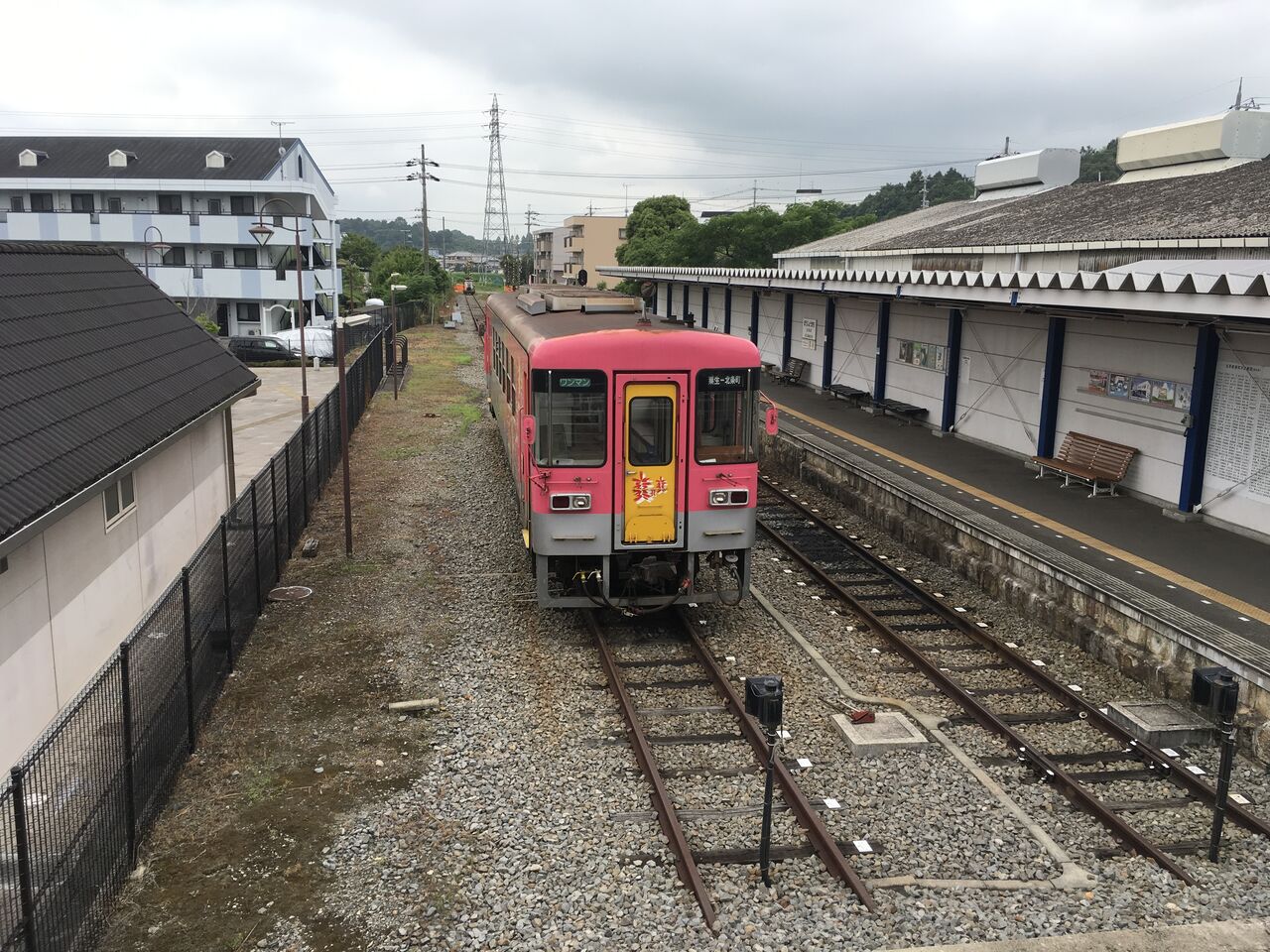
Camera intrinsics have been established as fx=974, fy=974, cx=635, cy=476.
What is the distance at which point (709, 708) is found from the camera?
26.2ft

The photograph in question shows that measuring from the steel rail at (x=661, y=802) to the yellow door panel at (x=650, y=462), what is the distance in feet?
4.03

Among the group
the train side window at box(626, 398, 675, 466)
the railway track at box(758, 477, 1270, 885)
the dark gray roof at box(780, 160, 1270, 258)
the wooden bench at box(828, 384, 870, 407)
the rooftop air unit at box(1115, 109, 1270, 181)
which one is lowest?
the railway track at box(758, 477, 1270, 885)

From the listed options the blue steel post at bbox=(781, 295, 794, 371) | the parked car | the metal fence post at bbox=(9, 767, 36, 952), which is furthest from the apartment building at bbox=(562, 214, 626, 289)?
the metal fence post at bbox=(9, 767, 36, 952)

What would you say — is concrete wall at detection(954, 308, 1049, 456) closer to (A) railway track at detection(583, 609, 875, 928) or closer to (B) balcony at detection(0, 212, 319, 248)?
(A) railway track at detection(583, 609, 875, 928)

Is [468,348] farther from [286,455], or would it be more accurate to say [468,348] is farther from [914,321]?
[286,455]

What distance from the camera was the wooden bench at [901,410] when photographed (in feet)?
62.4

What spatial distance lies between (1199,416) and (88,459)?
1162cm

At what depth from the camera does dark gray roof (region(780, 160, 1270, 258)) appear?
572 inches

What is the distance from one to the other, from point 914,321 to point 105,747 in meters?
16.6

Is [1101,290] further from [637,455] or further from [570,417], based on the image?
[570,417]

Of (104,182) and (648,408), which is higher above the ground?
(104,182)

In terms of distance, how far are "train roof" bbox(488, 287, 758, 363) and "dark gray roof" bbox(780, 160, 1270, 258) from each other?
8.50 meters

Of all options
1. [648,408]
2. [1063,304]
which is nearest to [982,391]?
[1063,304]

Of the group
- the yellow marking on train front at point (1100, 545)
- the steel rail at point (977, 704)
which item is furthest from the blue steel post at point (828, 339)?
the steel rail at point (977, 704)
